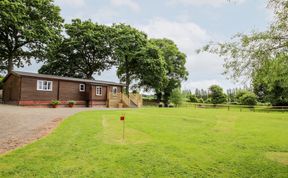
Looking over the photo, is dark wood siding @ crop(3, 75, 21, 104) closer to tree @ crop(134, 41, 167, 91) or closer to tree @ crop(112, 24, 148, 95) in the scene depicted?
tree @ crop(112, 24, 148, 95)

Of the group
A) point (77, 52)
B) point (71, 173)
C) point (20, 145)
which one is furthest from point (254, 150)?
point (77, 52)

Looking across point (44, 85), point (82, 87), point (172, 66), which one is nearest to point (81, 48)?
point (82, 87)

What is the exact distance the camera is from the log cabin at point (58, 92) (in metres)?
19.0

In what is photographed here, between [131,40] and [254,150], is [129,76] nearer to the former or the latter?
[131,40]

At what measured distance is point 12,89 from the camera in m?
20.0

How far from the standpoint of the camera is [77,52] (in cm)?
3247

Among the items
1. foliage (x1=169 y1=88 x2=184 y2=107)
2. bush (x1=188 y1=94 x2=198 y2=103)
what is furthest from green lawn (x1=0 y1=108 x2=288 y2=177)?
bush (x1=188 y1=94 x2=198 y2=103)

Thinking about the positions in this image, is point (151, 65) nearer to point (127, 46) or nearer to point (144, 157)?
point (127, 46)

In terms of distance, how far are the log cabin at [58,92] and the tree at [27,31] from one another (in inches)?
246

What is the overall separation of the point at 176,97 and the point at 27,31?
24.8 meters

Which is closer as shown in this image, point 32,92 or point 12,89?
point 32,92

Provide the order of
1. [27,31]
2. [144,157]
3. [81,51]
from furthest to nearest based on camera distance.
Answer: [81,51] → [27,31] → [144,157]

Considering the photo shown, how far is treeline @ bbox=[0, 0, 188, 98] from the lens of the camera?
24375 mm

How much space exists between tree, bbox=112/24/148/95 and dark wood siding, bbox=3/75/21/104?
1567cm
